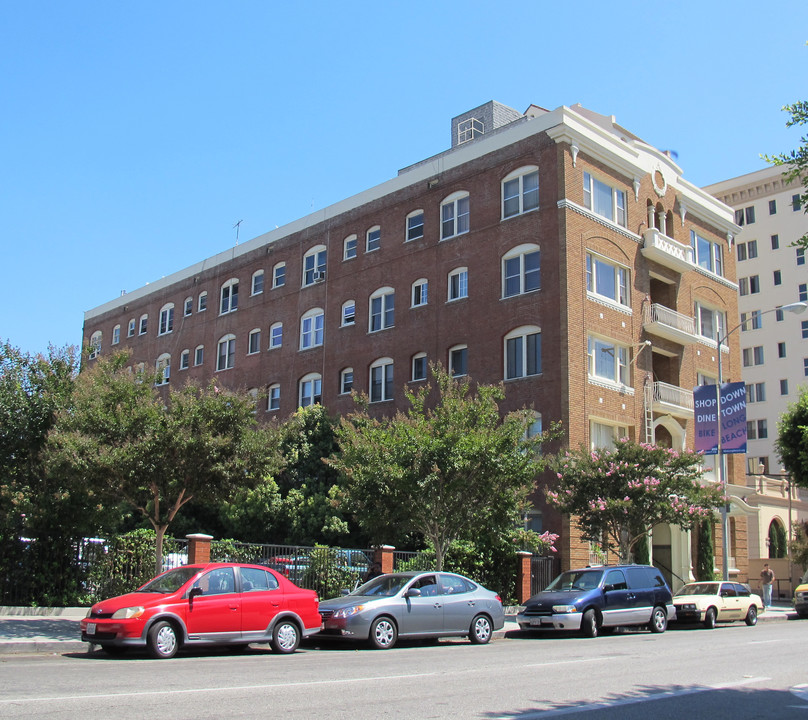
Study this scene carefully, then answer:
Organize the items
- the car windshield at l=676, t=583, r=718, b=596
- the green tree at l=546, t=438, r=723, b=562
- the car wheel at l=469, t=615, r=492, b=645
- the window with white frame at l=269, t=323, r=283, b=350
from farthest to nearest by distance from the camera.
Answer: the window with white frame at l=269, t=323, r=283, b=350 → the green tree at l=546, t=438, r=723, b=562 → the car windshield at l=676, t=583, r=718, b=596 → the car wheel at l=469, t=615, r=492, b=645

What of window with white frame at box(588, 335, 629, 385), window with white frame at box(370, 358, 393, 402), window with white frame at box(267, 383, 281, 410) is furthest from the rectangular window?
window with white frame at box(267, 383, 281, 410)

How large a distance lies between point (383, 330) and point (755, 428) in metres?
34.6

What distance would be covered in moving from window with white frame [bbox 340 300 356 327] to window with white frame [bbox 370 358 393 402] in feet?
9.38

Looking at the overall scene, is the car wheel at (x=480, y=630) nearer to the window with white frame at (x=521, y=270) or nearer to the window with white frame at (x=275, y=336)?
the window with white frame at (x=521, y=270)

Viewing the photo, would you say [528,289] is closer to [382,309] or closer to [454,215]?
[454,215]

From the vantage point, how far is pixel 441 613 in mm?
16875

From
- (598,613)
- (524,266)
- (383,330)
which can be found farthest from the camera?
(383,330)

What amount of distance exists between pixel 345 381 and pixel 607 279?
505 inches

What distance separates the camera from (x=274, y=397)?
140 ft

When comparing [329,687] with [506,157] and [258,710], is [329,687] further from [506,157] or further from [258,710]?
[506,157]

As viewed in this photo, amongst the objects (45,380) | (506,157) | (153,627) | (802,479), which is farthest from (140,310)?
Answer: (153,627)

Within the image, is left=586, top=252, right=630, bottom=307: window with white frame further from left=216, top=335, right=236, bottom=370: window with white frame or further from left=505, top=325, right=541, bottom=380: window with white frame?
left=216, top=335, right=236, bottom=370: window with white frame

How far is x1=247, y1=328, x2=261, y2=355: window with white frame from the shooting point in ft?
147

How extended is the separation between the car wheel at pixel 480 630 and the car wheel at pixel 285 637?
4.04 meters
